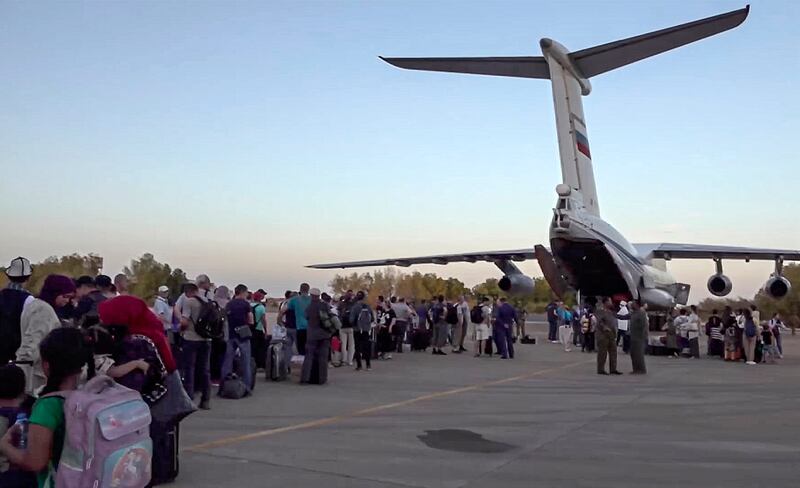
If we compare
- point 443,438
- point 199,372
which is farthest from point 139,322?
point 199,372

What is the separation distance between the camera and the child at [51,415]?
282 centimetres

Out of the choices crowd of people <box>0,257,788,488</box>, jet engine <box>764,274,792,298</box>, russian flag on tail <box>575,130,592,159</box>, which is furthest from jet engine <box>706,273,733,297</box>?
russian flag on tail <box>575,130,592,159</box>

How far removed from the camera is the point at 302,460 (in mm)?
6570

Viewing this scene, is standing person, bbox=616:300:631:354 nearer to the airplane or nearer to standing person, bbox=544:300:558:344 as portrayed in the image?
the airplane

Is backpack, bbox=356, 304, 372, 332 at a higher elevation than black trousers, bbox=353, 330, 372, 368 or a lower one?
higher

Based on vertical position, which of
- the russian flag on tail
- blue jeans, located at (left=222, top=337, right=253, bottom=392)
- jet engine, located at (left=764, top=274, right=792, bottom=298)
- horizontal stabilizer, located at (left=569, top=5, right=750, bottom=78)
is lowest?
blue jeans, located at (left=222, top=337, right=253, bottom=392)

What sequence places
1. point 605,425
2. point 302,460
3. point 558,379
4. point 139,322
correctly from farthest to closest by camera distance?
point 558,379
point 605,425
point 302,460
point 139,322

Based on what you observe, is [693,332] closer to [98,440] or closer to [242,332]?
[242,332]

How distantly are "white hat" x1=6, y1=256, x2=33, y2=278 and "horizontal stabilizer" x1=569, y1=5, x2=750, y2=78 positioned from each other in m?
16.4

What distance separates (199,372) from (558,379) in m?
6.94

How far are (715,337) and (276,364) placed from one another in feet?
43.7

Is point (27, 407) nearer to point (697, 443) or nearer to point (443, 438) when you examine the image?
point (443, 438)

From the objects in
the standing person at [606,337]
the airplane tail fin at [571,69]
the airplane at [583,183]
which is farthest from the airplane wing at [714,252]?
the standing person at [606,337]

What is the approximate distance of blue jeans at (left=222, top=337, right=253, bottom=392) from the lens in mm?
Answer: 10977
